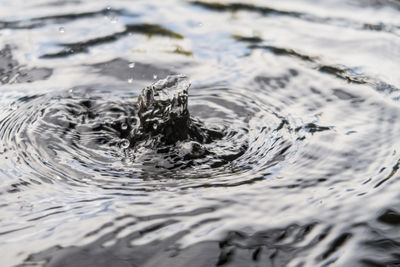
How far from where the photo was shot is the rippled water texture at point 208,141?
7.45 ft

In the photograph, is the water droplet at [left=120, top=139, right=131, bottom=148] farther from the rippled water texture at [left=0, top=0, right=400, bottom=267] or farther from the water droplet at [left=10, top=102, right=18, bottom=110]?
the water droplet at [left=10, top=102, right=18, bottom=110]

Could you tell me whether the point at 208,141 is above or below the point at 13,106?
below

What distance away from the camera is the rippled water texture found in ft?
7.45

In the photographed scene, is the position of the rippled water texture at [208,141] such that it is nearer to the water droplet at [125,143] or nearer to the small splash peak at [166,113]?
the water droplet at [125,143]

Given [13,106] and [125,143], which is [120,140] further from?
[13,106]

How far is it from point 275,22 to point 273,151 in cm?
236

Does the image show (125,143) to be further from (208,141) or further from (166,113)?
(208,141)

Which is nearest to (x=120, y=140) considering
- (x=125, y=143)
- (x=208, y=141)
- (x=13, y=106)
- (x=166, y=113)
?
(x=125, y=143)

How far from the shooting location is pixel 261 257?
2186mm

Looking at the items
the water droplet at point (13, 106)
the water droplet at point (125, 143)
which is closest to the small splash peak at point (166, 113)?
the water droplet at point (125, 143)

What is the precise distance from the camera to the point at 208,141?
322 cm

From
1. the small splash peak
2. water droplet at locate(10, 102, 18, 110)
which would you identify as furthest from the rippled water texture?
the small splash peak

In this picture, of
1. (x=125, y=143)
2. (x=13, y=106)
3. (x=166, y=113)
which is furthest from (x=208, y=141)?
(x=13, y=106)

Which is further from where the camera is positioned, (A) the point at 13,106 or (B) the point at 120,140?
(A) the point at 13,106
